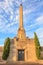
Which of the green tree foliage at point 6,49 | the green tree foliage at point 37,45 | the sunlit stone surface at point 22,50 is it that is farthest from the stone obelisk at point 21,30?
the green tree foliage at point 6,49

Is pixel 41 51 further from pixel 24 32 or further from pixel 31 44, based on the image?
pixel 24 32

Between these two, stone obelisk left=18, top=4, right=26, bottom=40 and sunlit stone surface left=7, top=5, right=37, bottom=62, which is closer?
sunlit stone surface left=7, top=5, right=37, bottom=62

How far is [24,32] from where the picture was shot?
27844mm

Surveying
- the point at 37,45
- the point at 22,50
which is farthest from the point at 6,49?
the point at 37,45

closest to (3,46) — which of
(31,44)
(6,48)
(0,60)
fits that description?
(6,48)

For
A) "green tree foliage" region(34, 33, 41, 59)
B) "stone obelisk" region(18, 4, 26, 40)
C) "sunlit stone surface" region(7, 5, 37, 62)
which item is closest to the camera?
"green tree foliage" region(34, 33, 41, 59)

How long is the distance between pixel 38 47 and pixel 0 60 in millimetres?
5573

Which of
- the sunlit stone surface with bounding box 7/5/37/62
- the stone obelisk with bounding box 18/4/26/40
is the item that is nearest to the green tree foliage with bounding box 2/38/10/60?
the sunlit stone surface with bounding box 7/5/37/62

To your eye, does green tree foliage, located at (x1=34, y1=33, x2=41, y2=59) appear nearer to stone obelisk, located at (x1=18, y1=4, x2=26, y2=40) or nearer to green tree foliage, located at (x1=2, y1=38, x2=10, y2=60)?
stone obelisk, located at (x1=18, y1=4, x2=26, y2=40)

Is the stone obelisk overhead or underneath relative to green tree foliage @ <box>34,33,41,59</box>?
overhead

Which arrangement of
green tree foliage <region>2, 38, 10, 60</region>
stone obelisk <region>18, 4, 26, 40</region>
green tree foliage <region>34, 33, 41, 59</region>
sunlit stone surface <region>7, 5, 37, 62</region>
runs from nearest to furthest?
1. green tree foliage <region>2, 38, 10, 60</region>
2. green tree foliage <region>34, 33, 41, 59</region>
3. sunlit stone surface <region>7, 5, 37, 62</region>
4. stone obelisk <region>18, 4, 26, 40</region>

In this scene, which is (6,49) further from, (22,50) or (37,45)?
(37,45)

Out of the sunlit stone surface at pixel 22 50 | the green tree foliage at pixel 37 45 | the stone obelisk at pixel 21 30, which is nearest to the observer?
the green tree foliage at pixel 37 45

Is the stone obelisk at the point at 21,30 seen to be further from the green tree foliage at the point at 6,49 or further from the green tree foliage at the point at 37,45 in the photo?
the green tree foliage at the point at 6,49
